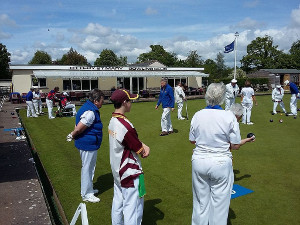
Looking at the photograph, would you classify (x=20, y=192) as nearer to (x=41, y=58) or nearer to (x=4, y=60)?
(x=4, y=60)

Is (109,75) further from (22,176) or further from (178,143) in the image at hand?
(22,176)

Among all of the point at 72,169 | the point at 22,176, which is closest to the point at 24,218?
the point at 22,176

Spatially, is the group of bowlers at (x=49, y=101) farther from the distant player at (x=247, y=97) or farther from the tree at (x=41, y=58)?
the tree at (x=41, y=58)

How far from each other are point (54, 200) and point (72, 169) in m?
1.47

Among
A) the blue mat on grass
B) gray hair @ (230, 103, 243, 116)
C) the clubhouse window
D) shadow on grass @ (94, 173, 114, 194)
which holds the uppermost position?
the clubhouse window

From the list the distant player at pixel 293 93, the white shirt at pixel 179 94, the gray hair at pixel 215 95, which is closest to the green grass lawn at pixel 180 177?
the gray hair at pixel 215 95

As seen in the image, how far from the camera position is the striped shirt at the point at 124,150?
3.11m

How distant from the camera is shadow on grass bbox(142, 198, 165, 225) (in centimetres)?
419

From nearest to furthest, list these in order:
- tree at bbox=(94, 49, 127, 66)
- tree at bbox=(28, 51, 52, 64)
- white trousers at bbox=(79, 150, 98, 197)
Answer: white trousers at bbox=(79, 150, 98, 197) < tree at bbox=(94, 49, 127, 66) < tree at bbox=(28, 51, 52, 64)

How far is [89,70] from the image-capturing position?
31.5 metres

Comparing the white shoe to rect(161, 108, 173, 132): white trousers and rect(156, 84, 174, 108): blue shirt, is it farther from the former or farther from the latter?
rect(156, 84, 174, 108): blue shirt

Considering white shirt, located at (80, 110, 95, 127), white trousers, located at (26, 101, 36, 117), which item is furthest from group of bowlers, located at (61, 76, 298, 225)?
white trousers, located at (26, 101, 36, 117)

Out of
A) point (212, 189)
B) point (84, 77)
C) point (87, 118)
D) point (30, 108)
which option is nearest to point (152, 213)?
point (212, 189)

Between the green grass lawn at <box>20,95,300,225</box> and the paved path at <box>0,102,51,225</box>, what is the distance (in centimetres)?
48
